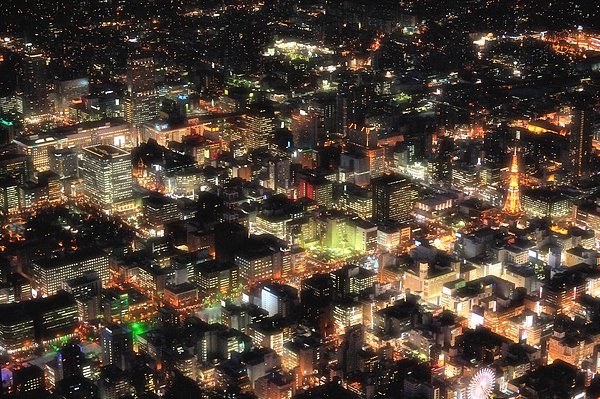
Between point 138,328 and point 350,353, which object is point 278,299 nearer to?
point 350,353

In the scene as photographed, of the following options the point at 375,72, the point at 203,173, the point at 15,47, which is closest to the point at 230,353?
the point at 203,173

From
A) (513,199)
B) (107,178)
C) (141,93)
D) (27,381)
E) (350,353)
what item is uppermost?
(141,93)

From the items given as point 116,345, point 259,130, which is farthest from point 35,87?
point 116,345

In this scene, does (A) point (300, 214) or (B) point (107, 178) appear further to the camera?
(B) point (107, 178)

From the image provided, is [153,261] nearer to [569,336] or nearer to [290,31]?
[569,336]

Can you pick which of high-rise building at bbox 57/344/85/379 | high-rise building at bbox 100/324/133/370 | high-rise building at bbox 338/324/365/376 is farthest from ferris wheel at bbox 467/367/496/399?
high-rise building at bbox 57/344/85/379

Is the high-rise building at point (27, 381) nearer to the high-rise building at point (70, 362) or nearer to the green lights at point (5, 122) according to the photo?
the high-rise building at point (70, 362)
